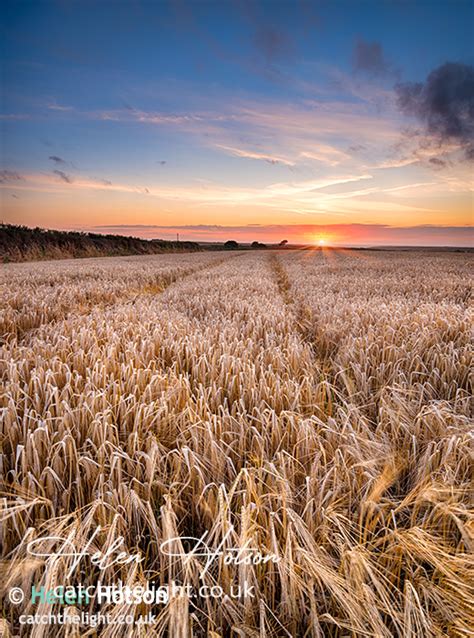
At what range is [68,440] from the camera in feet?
4.85

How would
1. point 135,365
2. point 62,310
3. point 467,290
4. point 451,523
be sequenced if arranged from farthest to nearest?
point 467,290 → point 62,310 → point 135,365 → point 451,523

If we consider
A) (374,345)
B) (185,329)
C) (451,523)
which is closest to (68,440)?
(451,523)

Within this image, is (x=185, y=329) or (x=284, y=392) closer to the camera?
(x=284, y=392)

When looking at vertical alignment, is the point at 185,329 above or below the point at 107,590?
above

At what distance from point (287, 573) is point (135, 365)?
6.19 ft

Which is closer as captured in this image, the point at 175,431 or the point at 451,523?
the point at 451,523

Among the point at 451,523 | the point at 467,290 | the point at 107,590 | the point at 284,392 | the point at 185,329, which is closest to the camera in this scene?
the point at 107,590

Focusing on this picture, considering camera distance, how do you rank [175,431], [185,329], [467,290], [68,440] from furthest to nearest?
[467,290], [185,329], [175,431], [68,440]

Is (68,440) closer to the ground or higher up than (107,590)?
higher up

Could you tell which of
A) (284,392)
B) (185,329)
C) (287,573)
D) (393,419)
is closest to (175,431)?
(284,392)

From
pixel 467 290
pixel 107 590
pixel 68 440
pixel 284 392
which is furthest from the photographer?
pixel 467 290

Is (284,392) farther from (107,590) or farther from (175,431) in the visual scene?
(107,590)

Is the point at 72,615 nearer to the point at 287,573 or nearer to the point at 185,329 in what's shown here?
the point at 287,573

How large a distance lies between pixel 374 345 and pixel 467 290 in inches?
228
